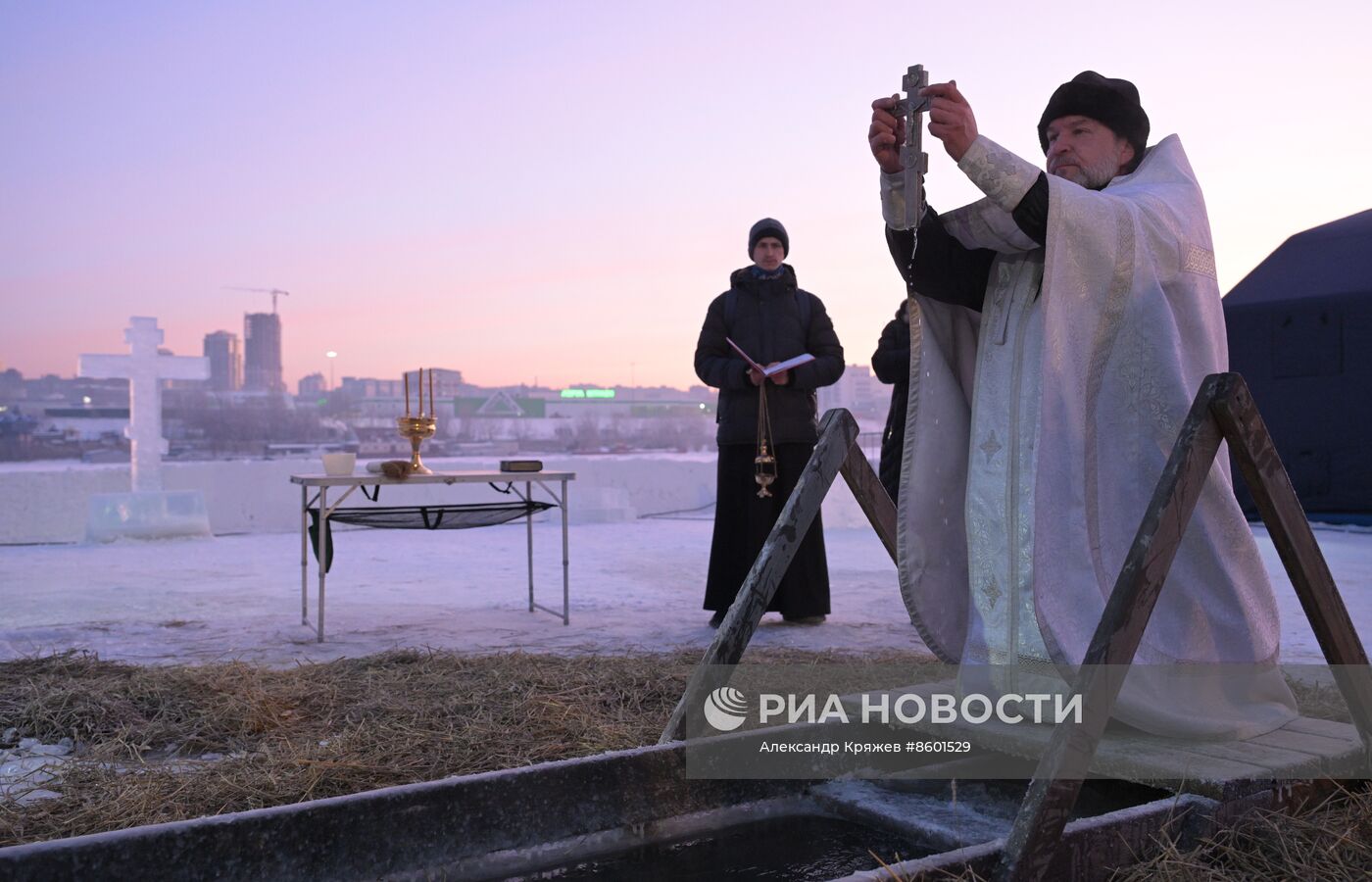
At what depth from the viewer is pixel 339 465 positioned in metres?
5.25

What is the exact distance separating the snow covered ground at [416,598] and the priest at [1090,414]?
2.43 m

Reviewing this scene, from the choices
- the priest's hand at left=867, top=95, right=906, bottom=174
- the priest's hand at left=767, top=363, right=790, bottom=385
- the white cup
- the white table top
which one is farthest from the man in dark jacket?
the priest's hand at left=867, top=95, right=906, bottom=174

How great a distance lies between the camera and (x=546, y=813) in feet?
6.95

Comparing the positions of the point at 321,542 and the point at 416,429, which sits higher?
the point at 416,429

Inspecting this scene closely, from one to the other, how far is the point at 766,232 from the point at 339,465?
2219 mm

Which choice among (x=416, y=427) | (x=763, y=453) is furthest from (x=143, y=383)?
(x=763, y=453)

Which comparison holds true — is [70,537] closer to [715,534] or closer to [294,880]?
[715,534]

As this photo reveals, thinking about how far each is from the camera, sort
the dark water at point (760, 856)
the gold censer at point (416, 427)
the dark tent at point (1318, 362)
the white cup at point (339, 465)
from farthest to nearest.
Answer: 1. the dark tent at point (1318, 362)
2. the gold censer at point (416, 427)
3. the white cup at point (339, 465)
4. the dark water at point (760, 856)

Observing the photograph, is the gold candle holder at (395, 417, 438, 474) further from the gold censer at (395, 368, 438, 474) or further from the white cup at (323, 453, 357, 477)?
the white cup at (323, 453, 357, 477)

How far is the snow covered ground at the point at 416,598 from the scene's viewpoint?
510cm

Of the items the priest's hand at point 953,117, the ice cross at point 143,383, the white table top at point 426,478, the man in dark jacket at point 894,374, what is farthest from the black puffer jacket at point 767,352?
the ice cross at point 143,383

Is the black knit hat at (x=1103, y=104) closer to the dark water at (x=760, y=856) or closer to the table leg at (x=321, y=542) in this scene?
the dark water at (x=760, y=856)

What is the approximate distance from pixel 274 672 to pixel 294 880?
253cm

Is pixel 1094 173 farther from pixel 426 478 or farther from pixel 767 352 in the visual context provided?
pixel 426 478
